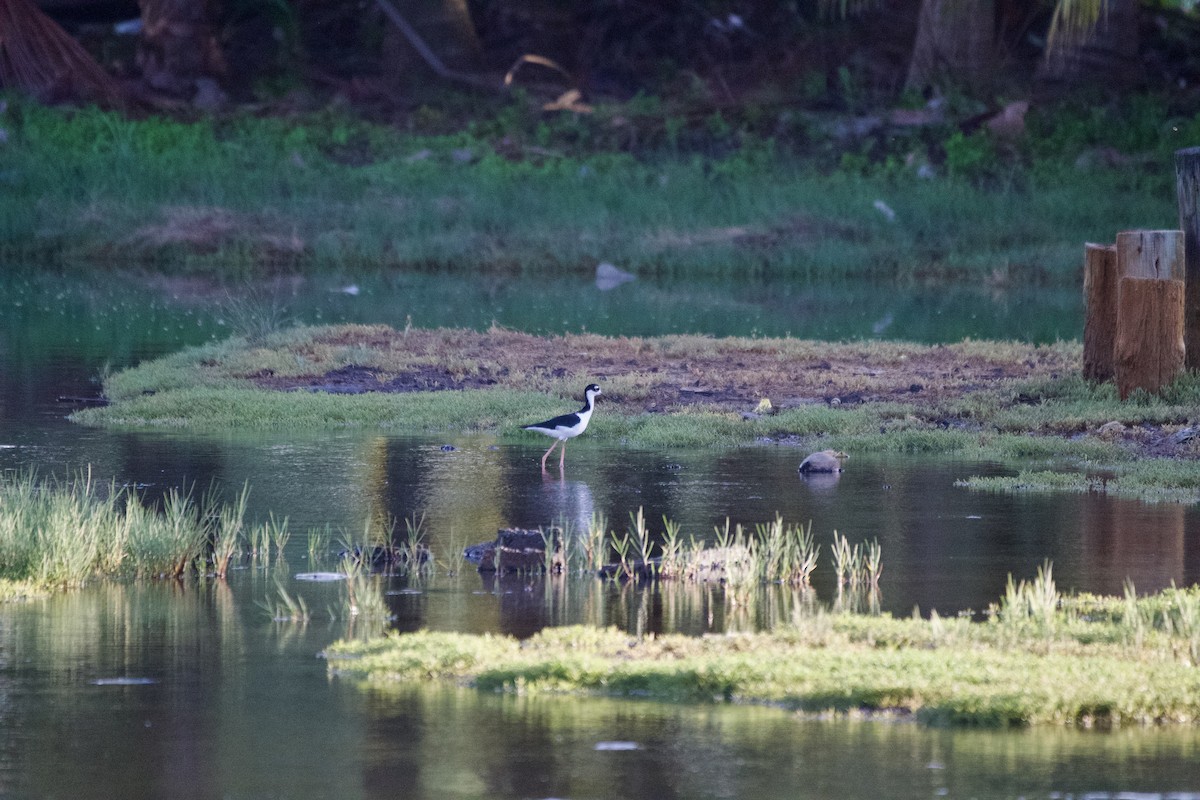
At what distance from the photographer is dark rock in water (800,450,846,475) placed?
14.0 m

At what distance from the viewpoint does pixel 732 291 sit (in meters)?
32.0

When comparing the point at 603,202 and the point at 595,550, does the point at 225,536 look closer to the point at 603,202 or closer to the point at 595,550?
the point at 595,550

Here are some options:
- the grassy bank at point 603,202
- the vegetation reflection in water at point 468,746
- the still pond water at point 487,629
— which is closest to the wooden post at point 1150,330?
the still pond water at point 487,629

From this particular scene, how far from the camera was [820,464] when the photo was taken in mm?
14055

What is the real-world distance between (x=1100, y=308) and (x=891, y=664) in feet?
29.7

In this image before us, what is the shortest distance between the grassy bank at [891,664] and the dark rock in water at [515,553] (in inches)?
74.6

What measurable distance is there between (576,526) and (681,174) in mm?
26756

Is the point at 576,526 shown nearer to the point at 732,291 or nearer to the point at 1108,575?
the point at 1108,575

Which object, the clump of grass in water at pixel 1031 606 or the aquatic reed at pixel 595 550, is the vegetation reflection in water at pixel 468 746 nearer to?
the clump of grass in water at pixel 1031 606

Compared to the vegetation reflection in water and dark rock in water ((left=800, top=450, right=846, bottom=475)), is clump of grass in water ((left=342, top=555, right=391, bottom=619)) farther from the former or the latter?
dark rock in water ((left=800, top=450, right=846, bottom=475))

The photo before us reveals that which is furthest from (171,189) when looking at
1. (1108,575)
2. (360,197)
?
(1108,575)

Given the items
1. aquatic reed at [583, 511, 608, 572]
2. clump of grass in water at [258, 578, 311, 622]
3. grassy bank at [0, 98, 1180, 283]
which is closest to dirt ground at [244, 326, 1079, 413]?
aquatic reed at [583, 511, 608, 572]

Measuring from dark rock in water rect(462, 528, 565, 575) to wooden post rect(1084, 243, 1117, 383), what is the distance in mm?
7085

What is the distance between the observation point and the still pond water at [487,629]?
6.89 metres
